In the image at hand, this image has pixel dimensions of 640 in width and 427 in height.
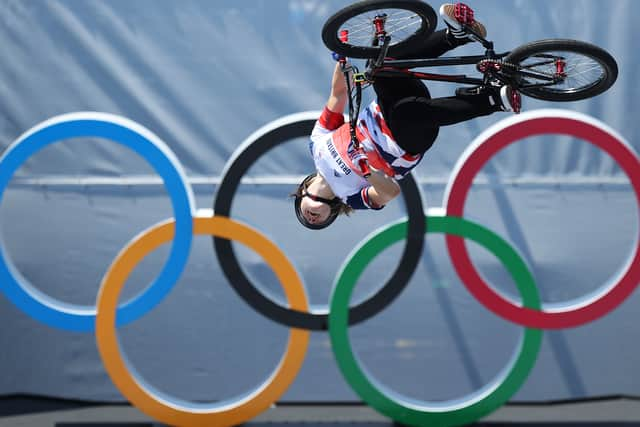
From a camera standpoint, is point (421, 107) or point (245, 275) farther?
point (245, 275)

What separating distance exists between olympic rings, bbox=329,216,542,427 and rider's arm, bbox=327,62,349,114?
173cm

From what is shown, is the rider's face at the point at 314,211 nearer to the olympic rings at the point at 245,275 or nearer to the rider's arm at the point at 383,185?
the rider's arm at the point at 383,185

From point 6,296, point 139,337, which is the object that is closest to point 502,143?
point 139,337

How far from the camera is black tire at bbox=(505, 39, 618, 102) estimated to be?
387 cm

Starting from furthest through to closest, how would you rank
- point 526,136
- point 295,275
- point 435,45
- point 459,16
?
point 295,275 < point 526,136 < point 435,45 < point 459,16

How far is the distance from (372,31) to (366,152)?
555mm

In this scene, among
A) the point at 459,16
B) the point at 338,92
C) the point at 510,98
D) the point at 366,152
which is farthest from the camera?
the point at 338,92

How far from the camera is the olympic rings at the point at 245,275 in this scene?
6297 millimetres

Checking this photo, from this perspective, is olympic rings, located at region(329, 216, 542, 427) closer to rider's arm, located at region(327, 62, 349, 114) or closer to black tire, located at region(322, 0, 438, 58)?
rider's arm, located at region(327, 62, 349, 114)

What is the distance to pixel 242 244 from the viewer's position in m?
6.77

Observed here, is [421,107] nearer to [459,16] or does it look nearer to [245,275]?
[459,16]

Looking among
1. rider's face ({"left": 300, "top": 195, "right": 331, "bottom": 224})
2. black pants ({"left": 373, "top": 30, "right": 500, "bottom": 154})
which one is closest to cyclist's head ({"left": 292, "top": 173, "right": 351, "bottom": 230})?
rider's face ({"left": 300, "top": 195, "right": 331, "bottom": 224})

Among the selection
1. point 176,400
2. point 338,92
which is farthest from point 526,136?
point 176,400

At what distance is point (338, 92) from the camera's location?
4.75 metres
